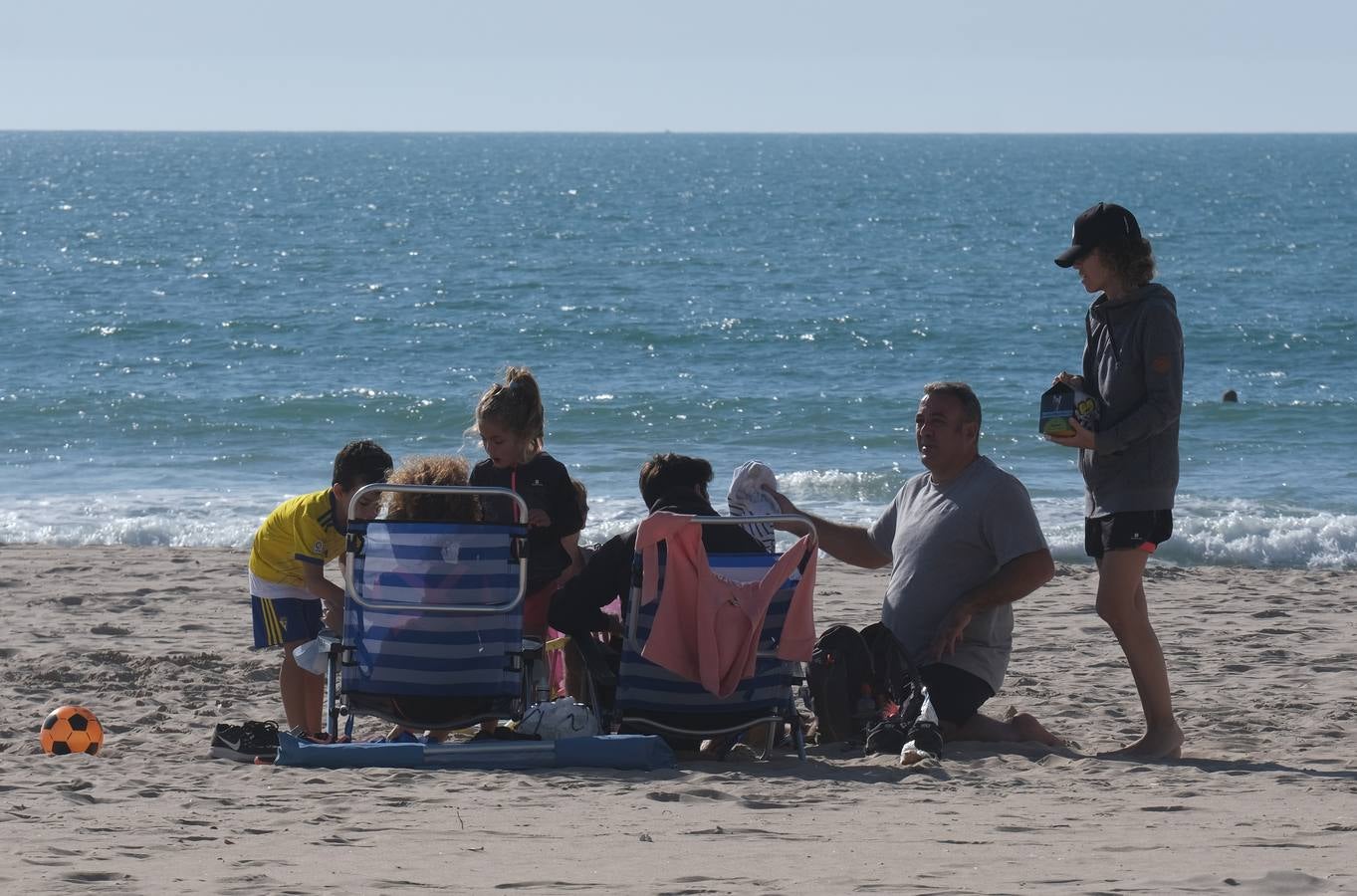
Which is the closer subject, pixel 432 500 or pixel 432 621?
pixel 432 621

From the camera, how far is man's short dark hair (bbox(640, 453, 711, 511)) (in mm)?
5141

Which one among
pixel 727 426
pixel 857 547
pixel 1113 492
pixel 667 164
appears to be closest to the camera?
pixel 1113 492

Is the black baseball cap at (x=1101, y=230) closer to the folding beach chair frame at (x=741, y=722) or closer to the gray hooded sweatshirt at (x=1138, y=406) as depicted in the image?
the gray hooded sweatshirt at (x=1138, y=406)

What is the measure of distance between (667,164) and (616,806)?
105394 millimetres

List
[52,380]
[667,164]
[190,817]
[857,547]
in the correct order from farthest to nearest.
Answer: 1. [667,164]
2. [52,380]
3. [857,547]
4. [190,817]

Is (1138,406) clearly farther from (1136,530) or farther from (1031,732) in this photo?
(1031,732)

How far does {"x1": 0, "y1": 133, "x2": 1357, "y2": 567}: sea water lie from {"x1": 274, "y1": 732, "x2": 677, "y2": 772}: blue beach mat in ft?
7.42

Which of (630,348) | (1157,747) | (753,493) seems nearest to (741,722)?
(753,493)

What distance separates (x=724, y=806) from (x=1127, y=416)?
5.44 ft

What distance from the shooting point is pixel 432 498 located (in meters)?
5.12

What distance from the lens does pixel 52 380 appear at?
19.5 m

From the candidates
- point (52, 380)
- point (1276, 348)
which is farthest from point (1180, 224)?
point (52, 380)

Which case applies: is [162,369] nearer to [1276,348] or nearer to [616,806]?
[1276,348]

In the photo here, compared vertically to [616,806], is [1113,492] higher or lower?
higher
